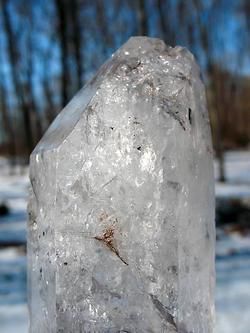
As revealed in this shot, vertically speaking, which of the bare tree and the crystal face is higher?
the crystal face

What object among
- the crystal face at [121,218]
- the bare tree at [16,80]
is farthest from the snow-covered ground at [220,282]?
the bare tree at [16,80]

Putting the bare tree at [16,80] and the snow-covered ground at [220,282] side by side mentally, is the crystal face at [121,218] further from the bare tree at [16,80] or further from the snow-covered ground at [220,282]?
the bare tree at [16,80]

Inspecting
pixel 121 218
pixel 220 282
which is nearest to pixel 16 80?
pixel 220 282

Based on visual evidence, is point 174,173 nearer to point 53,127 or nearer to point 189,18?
point 53,127

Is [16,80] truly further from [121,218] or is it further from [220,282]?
[121,218]

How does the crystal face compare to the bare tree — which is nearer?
the crystal face

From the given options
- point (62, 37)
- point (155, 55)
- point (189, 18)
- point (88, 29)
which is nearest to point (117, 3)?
point (88, 29)

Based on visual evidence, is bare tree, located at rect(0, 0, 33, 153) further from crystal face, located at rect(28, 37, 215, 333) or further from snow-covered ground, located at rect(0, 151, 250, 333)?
crystal face, located at rect(28, 37, 215, 333)

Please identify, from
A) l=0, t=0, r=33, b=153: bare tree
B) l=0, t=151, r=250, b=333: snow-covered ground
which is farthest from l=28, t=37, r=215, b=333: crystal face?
l=0, t=0, r=33, b=153: bare tree
